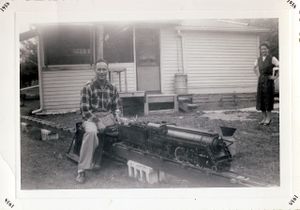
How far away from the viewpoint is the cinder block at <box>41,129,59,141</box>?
181 cm

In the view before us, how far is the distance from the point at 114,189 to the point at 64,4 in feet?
3.13

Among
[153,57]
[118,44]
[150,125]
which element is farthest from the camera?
[153,57]

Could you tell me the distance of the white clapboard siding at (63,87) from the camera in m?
1.83

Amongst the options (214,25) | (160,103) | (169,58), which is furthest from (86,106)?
(214,25)

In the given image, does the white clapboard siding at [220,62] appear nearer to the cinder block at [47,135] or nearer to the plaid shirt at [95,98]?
the plaid shirt at [95,98]

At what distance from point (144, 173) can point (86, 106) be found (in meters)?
0.47

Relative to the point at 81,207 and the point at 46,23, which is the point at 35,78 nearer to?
the point at 46,23

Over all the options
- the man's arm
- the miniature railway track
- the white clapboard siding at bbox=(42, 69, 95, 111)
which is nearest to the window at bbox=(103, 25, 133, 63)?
the white clapboard siding at bbox=(42, 69, 95, 111)

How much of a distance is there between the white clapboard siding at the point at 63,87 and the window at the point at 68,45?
0.09 m

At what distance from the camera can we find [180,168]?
59.7 inches

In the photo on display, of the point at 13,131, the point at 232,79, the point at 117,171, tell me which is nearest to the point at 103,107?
the point at 117,171

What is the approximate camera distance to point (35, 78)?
1.83 m

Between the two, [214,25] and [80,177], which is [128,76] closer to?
[214,25]

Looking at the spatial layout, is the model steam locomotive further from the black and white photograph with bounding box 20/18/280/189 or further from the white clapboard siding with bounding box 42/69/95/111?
the white clapboard siding with bounding box 42/69/95/111
